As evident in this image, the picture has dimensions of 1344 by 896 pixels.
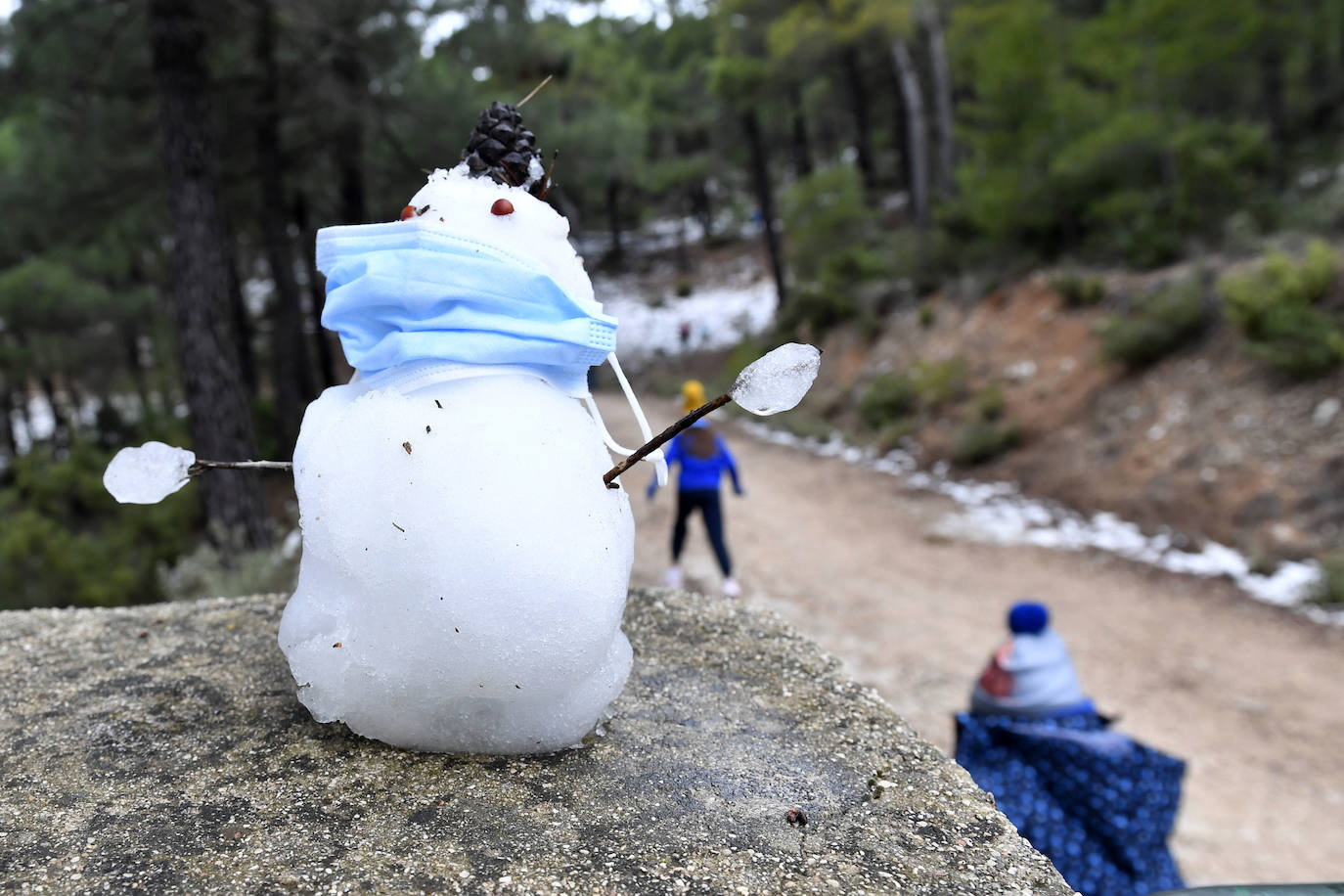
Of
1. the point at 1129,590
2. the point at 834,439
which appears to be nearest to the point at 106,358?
the point at 834,439

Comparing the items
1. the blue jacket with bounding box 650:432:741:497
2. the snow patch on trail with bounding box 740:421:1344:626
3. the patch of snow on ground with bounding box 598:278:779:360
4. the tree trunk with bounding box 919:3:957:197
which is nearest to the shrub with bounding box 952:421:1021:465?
the snow patch on trail with bounding box 740:421:1344:626

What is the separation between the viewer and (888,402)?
1210cm

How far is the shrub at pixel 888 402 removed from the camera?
12.1 meters

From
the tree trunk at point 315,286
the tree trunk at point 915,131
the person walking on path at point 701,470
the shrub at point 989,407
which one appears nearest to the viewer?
the person walking on path at point 701,470

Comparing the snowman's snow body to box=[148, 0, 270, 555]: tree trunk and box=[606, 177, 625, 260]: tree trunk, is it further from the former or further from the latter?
box=[606, 177, 625, 260]: tree trunk

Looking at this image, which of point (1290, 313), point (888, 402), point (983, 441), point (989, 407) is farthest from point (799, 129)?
point (1290, 313)

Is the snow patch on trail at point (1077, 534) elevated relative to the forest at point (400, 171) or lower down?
lower down

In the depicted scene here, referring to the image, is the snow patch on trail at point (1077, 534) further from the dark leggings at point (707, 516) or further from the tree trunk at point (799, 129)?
the tree trunk at point (799, 129)

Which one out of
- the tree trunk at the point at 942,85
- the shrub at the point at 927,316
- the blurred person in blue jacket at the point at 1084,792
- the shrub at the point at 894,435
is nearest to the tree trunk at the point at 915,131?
the tree trunk at the point at 942,85

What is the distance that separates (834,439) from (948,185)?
272 inches

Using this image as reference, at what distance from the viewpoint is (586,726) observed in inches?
82.0

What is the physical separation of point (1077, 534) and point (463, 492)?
7293 millimetres

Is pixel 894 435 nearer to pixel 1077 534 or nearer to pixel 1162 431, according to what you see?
pixel 1162 431

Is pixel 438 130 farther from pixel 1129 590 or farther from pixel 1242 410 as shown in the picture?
pixel 1242 410
